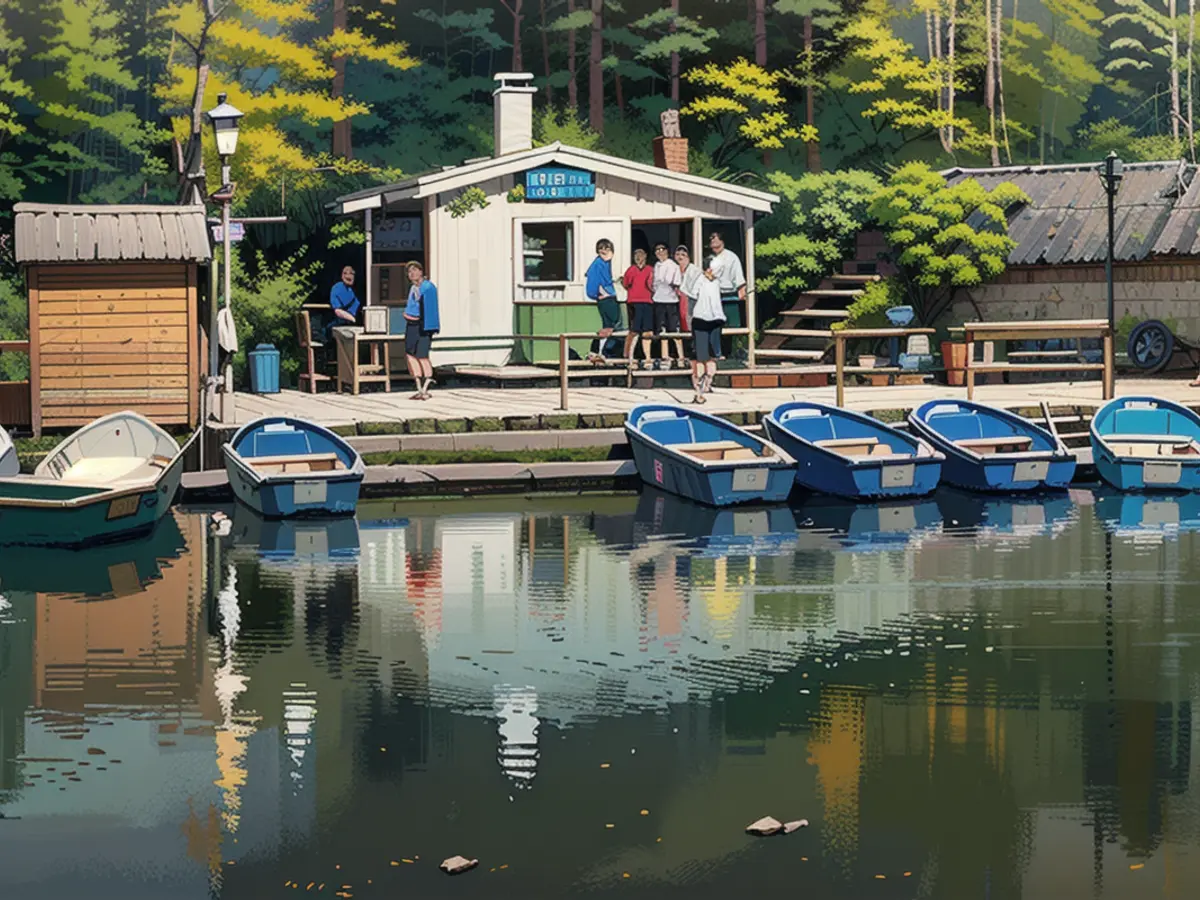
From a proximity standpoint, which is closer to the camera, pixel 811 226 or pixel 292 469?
pixel 292 469

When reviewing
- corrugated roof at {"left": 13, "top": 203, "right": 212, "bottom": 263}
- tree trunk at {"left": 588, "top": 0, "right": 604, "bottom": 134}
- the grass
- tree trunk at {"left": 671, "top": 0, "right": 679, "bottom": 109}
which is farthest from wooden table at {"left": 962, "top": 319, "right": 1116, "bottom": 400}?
tree trunk at {"left": 671, "top": 0, "right": 679, "bottom": 109}

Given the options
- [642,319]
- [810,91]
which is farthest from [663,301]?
[810,91]

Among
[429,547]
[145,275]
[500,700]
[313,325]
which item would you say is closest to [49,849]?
[500,700]

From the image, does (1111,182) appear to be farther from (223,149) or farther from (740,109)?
(740,109)

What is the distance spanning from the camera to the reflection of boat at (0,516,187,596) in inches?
728

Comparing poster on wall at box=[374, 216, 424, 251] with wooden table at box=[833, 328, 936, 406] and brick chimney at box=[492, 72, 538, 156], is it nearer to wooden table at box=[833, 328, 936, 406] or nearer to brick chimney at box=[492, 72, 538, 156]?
brick chimney at box=[492, 72, 538, 156]

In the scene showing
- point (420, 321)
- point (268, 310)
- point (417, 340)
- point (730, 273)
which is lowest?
point (417, 340)

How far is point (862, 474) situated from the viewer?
77.2 feet

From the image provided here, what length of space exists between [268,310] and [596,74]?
1492cm

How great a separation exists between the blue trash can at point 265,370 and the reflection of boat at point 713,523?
8016 millimetres

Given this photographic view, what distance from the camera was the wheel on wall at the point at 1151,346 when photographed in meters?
31.6

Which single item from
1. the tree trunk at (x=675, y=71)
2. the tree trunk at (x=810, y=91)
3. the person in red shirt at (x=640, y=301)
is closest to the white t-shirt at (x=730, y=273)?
the person in red shirt at (x=640, y=301)

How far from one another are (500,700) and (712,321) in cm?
1343

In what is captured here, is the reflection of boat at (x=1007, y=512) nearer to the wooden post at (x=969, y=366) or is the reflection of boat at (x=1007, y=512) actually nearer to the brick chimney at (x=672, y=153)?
the wooden post at (x=969, y=366)
